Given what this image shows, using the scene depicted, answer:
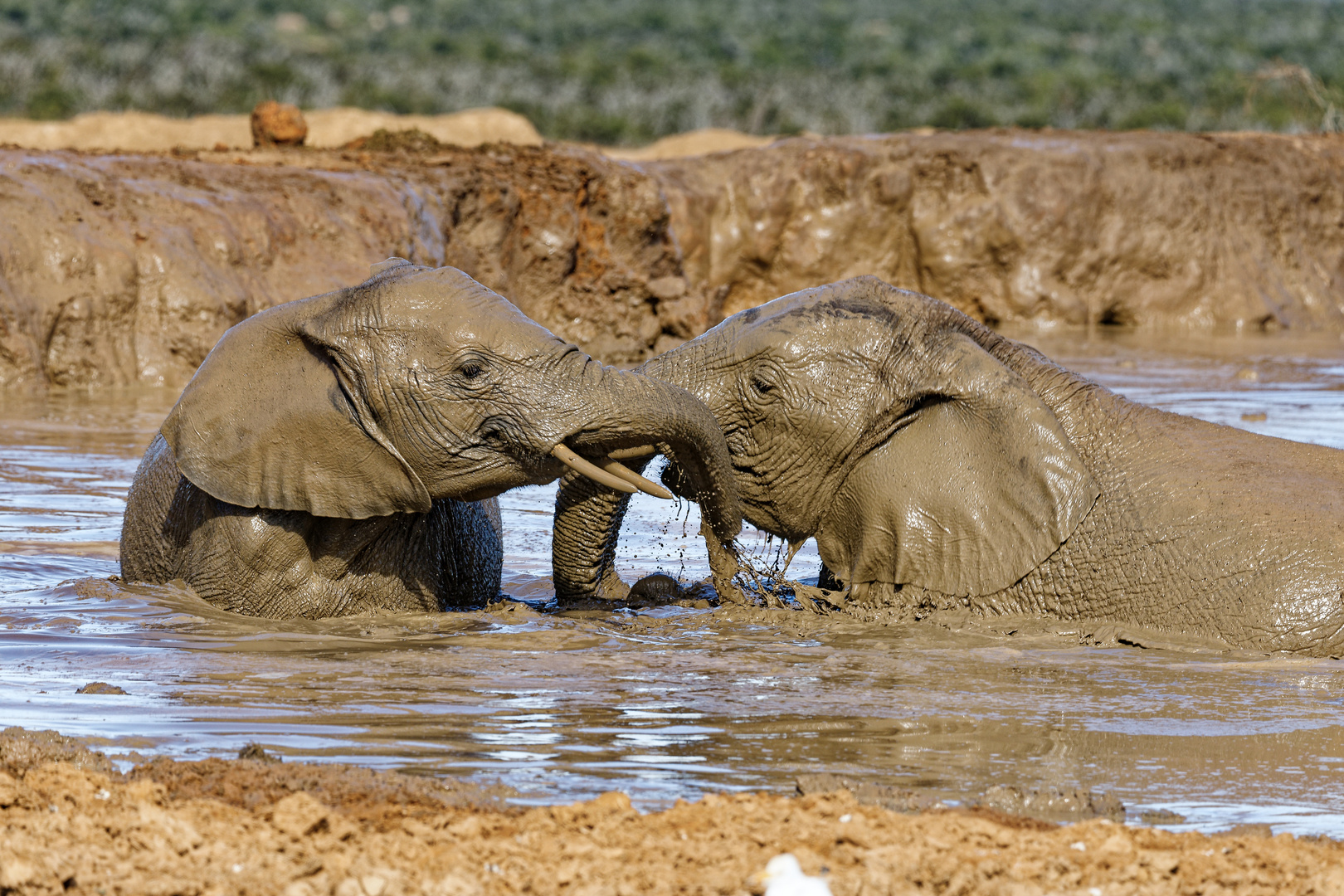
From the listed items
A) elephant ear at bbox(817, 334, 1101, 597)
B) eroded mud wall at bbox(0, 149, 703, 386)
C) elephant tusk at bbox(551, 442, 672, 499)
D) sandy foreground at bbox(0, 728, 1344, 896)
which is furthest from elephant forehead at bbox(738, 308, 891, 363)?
eroded mud wall at bbox(0, 149, 703, 386)

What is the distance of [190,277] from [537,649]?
9.95 metres

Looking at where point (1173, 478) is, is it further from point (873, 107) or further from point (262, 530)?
point (873, 107)

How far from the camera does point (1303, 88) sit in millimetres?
41188

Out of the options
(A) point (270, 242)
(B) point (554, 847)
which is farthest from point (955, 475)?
(A) point (270, 242)

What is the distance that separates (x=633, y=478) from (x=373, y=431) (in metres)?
0.84

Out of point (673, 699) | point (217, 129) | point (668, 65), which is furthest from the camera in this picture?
point (668, 65)

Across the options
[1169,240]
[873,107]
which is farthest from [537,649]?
[873,107]

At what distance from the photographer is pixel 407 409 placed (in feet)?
18.5

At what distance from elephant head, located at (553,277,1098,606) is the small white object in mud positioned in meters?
2.76

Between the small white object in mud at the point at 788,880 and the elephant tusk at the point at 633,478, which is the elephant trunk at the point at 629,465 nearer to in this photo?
the elephant tusk at the point at 633,478

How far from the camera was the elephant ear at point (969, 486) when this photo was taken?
6.15 metres

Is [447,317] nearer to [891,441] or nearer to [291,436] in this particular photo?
[291,436]

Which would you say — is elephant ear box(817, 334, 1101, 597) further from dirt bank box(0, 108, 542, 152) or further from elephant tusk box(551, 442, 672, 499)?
dirt bank box(0, 108, 542, 152)

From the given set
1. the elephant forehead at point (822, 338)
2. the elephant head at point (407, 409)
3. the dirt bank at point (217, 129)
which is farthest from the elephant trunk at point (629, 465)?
the dirt bank at point (217, 129)
